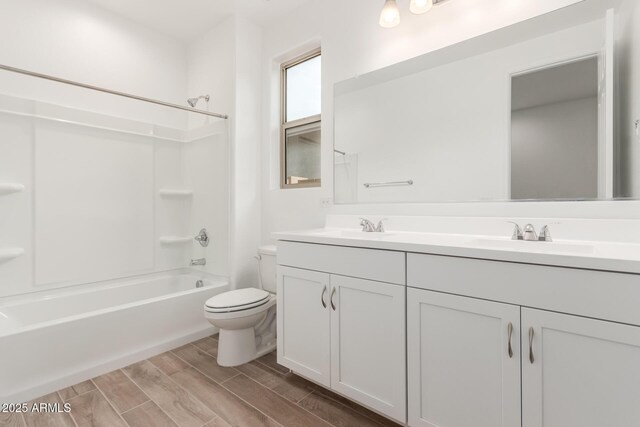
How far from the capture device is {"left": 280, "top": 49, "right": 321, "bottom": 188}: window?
256cm

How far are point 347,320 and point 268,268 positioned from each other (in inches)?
41.5

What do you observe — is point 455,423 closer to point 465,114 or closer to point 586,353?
point 586,353

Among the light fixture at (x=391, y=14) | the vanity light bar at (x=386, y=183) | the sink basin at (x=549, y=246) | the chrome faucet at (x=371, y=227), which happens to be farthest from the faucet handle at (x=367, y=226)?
the light fixture at (x=391, y=14)

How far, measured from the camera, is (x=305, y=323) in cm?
170

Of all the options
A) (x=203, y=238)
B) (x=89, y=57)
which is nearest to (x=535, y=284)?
(x=203, y=238)

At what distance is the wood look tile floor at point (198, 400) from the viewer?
4.90 ft

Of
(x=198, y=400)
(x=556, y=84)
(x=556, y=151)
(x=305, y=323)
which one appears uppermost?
(x=556, y=84)

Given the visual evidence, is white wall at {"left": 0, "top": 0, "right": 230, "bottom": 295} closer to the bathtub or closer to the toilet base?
the bathtub

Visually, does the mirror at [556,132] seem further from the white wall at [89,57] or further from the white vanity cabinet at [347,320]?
the white wall at [89,57]

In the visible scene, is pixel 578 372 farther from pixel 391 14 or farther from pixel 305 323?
pixel 391 14

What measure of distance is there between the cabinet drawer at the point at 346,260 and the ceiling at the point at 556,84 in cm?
104

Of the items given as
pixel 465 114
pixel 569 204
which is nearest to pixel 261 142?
pixel 465 114

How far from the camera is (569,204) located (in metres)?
1.41

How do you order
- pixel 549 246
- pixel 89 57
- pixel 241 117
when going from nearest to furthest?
1. pixel 549 246
2. pixel 89 57
3. pixel 241 117
